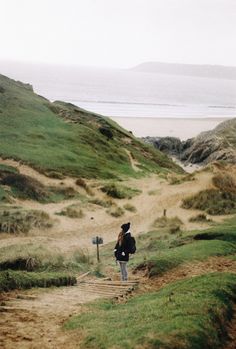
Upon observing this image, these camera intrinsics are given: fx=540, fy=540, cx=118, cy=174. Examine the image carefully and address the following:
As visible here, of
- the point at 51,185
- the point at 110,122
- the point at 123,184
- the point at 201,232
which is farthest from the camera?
the point at 110,122

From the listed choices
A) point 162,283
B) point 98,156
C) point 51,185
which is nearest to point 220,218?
point 51,185

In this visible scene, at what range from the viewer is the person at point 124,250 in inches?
676

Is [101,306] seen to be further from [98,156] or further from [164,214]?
[98,156]

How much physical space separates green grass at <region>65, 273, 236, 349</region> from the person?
11.3ft

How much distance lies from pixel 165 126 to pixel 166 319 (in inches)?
3830

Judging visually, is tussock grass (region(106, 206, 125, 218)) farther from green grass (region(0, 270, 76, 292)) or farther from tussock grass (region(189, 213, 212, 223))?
green grass (region(0, 270, 76, 292))

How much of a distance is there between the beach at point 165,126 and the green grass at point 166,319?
256 feet

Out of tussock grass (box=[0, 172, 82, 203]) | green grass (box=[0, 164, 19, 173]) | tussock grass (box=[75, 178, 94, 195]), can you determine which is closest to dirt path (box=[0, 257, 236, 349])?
tussock grass (box=[0, 172, 82, 203])

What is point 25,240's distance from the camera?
24.0 meters

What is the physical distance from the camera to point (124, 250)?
17.4 m

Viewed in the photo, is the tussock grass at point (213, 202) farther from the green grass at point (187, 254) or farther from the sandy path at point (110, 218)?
the green grass at point (187, 254)

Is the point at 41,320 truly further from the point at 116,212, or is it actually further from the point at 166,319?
the point at 116,212

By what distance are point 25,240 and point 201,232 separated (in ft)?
25.6

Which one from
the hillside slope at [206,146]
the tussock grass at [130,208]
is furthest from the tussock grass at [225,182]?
the hillside slope at [206,146]
